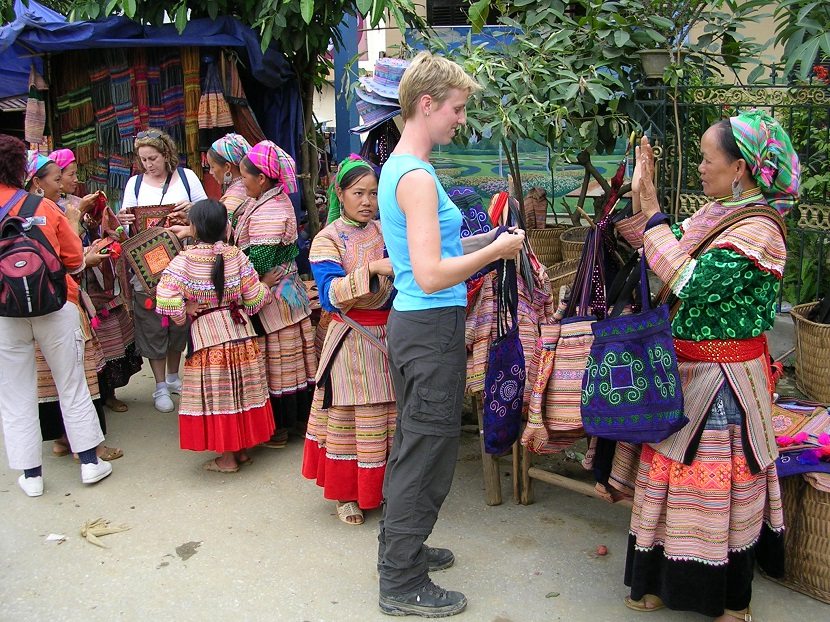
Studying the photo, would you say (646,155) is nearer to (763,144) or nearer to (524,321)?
(763,144)

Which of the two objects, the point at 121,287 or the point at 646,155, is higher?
the point at 646,155

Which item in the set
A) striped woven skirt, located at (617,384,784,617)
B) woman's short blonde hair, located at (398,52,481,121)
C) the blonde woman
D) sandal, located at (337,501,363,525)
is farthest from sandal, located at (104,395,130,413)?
striped woven skirt, located at (617,384,784,617)

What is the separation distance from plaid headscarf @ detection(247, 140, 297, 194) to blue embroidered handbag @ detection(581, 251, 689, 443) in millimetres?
2258

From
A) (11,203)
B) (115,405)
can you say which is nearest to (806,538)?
(11,203)

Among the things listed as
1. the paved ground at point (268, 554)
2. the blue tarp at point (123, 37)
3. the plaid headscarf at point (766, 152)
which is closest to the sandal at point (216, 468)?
the paved ground at point (268, 554)

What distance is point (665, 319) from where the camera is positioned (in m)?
2.69

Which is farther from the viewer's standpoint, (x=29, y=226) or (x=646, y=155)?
(x=29, y=226)

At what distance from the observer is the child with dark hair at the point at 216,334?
411cm

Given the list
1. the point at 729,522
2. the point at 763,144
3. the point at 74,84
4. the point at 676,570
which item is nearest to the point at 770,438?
the point at 729,522

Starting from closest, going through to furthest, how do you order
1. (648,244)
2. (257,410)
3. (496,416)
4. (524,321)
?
(648,244) < (496,416) < (524,321) < (257,410)

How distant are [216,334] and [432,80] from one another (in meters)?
2.17

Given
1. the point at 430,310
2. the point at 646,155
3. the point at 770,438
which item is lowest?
the point at 770,438

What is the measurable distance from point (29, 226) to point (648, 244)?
2892mm

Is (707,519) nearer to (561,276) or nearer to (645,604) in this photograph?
(645,604)
